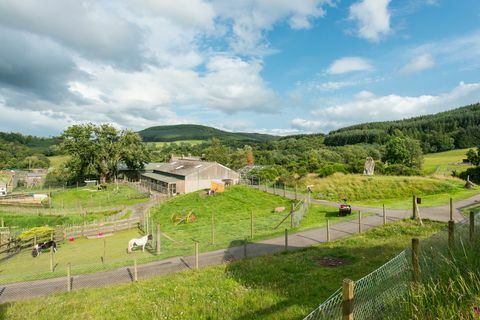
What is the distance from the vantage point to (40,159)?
132 meters

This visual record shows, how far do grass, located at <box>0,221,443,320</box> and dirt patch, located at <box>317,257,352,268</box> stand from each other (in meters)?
0.22

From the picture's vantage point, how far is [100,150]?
59.9 m

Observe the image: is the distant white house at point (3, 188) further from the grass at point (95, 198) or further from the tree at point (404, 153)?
the tree at point (404, 153)

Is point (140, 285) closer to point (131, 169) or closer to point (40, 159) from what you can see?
point (131, 169)

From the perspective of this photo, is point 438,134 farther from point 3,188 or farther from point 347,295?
point 3,188

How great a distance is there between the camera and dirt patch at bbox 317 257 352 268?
11102mm

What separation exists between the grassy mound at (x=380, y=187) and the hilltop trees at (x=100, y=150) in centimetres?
4128

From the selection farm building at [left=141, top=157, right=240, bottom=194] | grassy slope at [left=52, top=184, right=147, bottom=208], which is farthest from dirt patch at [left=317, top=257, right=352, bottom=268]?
farm building at [left=141, top=157, right=240, bottom=194]

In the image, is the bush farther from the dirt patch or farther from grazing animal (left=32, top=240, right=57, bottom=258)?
grazing animal (left=32, top=240, right=57, bottom=258)

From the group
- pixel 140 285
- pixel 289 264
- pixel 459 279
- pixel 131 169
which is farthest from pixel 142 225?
pixel 131 169

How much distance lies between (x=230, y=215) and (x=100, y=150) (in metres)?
41.2

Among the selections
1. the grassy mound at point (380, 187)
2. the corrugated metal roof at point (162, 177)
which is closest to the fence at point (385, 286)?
the grassy mound at point (380, 187)

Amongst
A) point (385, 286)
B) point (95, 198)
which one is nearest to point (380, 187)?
point (385, 286)

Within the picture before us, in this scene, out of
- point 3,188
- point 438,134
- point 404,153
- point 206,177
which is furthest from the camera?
point 438,134
